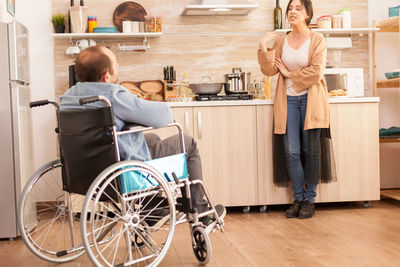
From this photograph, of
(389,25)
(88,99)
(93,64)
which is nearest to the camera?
(88,99)

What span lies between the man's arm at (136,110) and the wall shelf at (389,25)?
2726 mm

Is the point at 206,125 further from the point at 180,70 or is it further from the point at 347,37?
the point at 347,37

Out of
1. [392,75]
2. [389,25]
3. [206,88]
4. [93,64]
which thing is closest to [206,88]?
[206,88]

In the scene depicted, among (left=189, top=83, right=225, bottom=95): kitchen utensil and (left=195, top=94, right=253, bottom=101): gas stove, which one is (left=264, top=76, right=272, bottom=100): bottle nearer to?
(left=195, top=94, right=253, bottom=101): gas stove

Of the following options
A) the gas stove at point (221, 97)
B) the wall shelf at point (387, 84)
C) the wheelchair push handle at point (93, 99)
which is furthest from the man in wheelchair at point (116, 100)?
the wall shelf at point (387, 84)

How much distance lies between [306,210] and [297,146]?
1.46ft

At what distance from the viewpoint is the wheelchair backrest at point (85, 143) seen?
212 centimetres

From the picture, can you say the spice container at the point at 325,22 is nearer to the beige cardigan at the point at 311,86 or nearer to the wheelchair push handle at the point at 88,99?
the beige cardigan at the point at 311,86

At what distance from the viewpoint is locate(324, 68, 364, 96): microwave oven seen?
4.17 m

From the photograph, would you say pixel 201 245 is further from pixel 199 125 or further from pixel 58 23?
pixel 58 23

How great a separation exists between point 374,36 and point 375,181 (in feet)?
4.19

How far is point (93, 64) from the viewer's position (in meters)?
2.29

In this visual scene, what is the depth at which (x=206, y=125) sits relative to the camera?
3936 mm

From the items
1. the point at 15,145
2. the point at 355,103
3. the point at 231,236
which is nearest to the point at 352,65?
the point at 355,103
